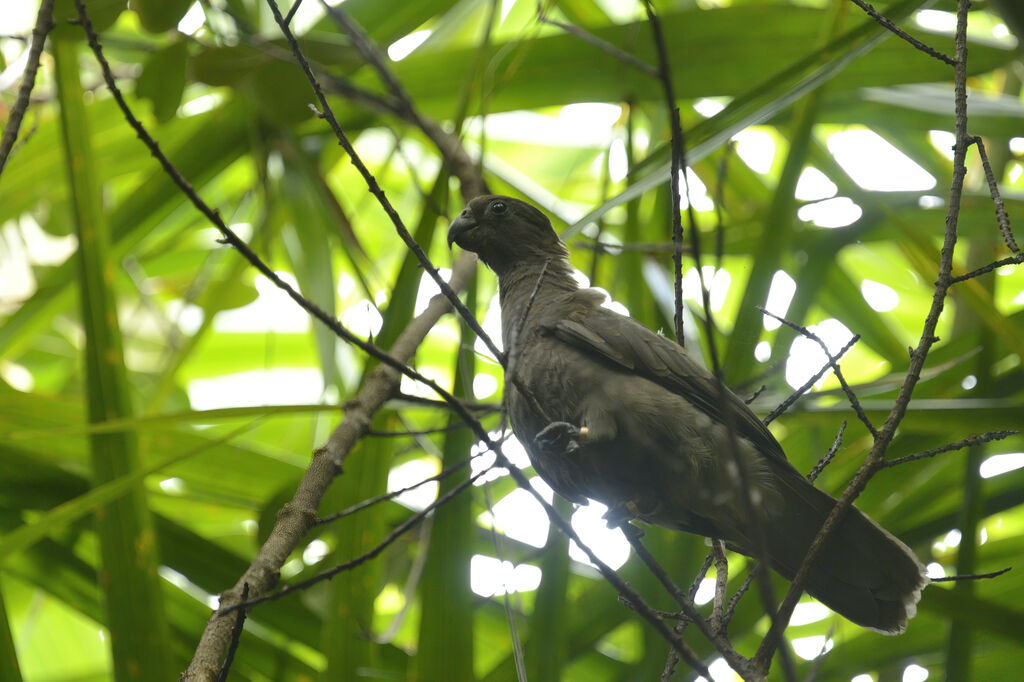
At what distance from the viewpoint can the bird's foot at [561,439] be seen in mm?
2860

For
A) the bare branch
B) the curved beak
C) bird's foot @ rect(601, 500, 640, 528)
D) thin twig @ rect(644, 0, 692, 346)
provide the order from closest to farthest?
1. thin twig @ rect(644, 0, 692, 346)
2. the bare branch
3. bird's foot @ rect(601, 500, 640, 528)
4. the curved beak

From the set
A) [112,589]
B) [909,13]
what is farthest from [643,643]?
[909,13]

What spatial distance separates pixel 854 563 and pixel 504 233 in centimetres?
196

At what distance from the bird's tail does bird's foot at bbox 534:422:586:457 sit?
0.71 meters

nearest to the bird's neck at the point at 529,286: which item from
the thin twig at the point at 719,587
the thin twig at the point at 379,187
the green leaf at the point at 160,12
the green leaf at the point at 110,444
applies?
the thin twig at the point at 719,587

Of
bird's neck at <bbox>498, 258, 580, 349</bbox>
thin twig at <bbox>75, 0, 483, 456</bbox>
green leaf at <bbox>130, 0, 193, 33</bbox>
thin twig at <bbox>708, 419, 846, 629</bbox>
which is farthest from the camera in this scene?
bird's neck at <bbox>498, 258, 580, 349</bbox>

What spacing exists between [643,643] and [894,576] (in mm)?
827

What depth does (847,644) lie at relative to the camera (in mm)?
3451

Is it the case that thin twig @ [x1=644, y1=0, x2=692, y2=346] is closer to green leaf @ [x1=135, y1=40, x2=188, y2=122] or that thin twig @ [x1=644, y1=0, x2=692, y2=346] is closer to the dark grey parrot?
the dark grey parrot

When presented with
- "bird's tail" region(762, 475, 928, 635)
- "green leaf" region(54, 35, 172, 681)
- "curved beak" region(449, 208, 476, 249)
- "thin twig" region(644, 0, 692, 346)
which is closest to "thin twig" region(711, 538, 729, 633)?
"bird's tail" region(762, 475, 928, 635)

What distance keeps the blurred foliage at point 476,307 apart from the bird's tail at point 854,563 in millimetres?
136

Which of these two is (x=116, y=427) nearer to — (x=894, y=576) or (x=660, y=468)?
(x=660, y=468)

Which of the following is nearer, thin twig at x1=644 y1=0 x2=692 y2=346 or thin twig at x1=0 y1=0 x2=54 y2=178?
thin twig at x1=644 y1=0 x2=692 y2=346

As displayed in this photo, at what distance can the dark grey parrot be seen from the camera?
2877 millimetres
